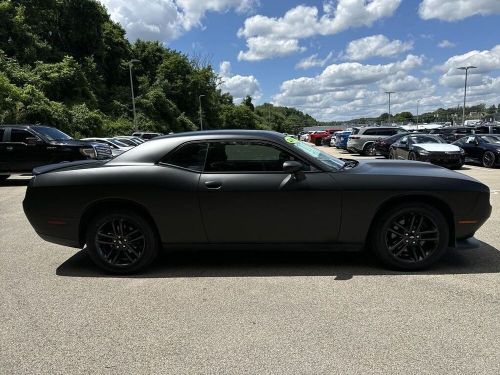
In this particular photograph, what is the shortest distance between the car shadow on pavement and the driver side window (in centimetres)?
96

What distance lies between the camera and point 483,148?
58.4 ft

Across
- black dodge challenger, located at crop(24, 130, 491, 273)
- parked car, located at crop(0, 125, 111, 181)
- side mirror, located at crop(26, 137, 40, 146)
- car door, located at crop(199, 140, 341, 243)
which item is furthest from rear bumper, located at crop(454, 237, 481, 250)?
side mirror, located at crop(26, 137, 40, 146)

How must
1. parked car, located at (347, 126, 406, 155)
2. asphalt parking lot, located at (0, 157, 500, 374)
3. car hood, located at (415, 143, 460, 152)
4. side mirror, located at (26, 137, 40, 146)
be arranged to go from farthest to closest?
parked car, located at (347, 126, 406, 155) → car hood, located at (415, 143, 460, 152) → side mirror, located at (26, 137, 40, 146) → asphalt parking lot, located at (0, 157, 500, 374)

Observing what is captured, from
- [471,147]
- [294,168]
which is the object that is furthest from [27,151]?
[471,147]

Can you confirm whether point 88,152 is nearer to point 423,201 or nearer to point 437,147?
point 423,201

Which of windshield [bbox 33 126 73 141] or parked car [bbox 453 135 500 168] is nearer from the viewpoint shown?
windshield [bbox 33 126 73 141]

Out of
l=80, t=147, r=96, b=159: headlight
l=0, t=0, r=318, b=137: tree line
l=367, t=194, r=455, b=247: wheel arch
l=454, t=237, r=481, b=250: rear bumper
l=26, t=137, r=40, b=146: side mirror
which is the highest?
l=0, t=0, r=318, b=137: tree line

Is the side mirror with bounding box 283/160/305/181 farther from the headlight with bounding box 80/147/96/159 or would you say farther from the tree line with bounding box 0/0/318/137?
the tree line with bounding box 0/0/318/137

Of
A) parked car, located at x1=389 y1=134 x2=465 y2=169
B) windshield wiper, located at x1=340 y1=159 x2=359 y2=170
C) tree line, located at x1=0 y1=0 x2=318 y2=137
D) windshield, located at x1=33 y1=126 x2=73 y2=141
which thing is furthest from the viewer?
tree line, located at x1=0 y1=0 x2=318 y2=137

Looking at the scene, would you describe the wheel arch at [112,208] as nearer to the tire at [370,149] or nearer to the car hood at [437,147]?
the car hood at [437,147]

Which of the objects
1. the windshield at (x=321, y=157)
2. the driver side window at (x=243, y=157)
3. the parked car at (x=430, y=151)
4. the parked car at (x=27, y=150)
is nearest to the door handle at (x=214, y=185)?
the driver side window at (x=243, y=157)

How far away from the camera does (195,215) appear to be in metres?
4.79

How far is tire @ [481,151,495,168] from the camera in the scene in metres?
17.3

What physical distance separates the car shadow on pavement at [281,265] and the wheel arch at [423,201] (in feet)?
1.36
